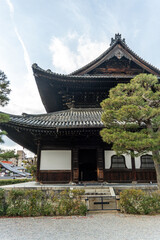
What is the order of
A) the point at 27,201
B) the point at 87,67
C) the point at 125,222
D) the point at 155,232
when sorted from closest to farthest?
the point at 155,232
the point at 125,222
the point at 27,201
the point at 87,67

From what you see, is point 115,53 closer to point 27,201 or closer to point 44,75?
point 44,75

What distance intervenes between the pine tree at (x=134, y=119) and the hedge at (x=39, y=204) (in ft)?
8.85

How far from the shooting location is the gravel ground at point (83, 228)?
162 inches

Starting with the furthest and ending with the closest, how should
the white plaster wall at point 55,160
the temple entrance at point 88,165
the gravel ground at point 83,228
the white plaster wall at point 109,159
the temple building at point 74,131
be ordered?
the temple entrance at point 88,165, the white plaster wall at point 109,159, the white plaster wall at point 55,160, the temple building at point 74,131, the gravel ground at point 83,228

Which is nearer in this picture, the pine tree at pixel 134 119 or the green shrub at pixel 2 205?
the green shrub at pixel 2 205

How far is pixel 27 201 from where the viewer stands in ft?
20.3

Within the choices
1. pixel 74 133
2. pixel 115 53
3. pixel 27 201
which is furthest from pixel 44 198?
pixel 115 53

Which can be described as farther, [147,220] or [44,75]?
[44,75]

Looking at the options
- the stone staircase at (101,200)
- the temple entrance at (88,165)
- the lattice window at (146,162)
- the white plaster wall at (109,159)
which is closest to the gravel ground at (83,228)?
the stone staircase at (101,200)

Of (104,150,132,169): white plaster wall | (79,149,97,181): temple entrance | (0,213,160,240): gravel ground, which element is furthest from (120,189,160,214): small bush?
(79,149,97,181): temple entrance

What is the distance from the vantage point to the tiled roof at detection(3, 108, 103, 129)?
833 centimetres

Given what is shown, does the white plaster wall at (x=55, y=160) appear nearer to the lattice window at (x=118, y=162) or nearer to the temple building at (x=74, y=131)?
the temple building at (x=74, y=131)

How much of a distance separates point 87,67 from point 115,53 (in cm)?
276

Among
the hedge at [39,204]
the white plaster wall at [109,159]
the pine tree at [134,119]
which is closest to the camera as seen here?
the hedge at [39,204]
